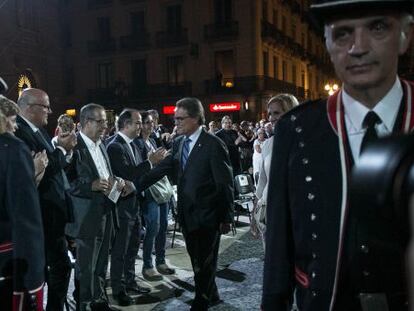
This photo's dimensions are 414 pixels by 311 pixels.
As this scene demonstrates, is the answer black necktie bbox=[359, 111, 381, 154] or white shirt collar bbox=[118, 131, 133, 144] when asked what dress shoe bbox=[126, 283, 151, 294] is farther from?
black necktie bbox=[359, 111, 381, 154]

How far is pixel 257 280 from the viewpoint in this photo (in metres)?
6.12

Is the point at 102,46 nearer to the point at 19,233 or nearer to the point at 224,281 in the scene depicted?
the point at 224,281

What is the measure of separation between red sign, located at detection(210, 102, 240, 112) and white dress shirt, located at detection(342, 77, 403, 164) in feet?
→ 99.9

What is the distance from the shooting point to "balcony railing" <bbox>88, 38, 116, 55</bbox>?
35.4 metres

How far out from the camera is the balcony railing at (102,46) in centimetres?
3544

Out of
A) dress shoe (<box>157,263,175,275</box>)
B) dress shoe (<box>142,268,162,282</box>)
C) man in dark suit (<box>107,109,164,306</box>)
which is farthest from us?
dress shoe (<box>157,263,175,275</box>)

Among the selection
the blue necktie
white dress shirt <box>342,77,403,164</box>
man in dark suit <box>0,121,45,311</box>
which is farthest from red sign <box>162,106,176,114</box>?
white dress shirt <box>342,77,403,164</box>

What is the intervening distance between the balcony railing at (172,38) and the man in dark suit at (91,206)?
28.6 metres

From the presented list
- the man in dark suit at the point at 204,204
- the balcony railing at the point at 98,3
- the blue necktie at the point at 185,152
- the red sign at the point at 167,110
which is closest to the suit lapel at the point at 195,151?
the man in dark suit at the point at 204,204

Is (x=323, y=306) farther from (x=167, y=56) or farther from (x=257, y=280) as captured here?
(x=167, y=56)

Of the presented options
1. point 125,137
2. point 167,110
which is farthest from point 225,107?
point 125,137

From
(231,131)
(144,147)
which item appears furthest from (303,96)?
(144,147)

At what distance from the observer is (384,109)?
1.66m

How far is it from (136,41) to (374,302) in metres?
34.6
